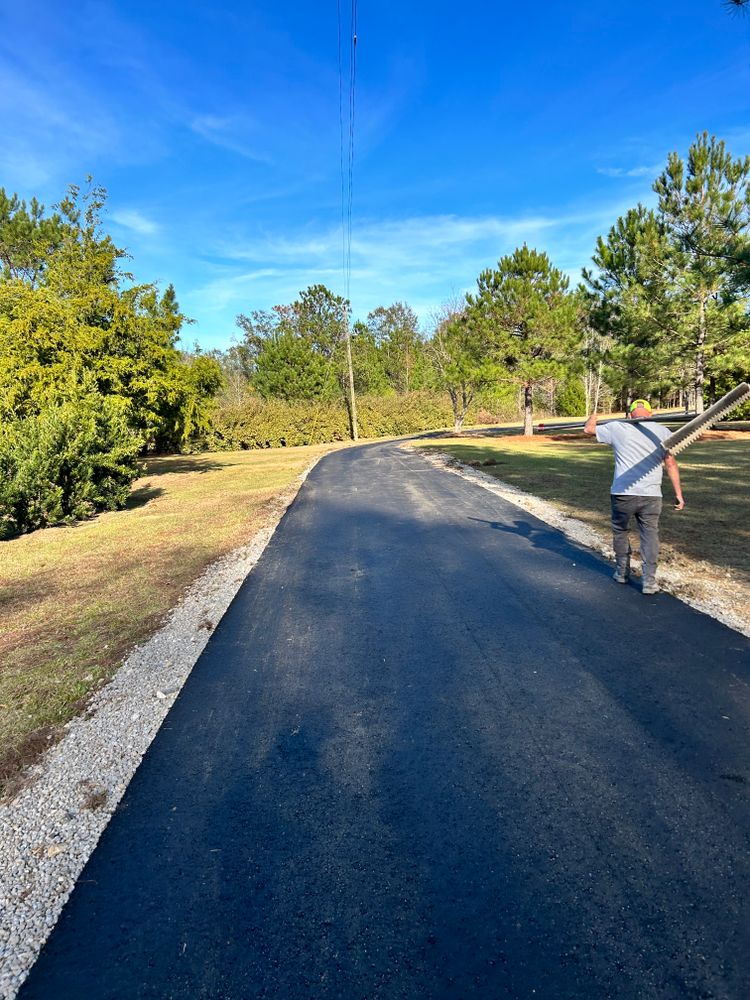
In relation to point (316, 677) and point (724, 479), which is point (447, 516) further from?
point (724, 479)

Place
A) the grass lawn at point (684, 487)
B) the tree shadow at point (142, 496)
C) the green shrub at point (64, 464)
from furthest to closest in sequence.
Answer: the tree shadow at point (142, 496) → the green shrub at point (64, 464) → the grass lawn at point (684, 487)

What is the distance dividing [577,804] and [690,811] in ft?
1.55

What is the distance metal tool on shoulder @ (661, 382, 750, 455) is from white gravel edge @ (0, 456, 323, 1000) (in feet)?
15.2

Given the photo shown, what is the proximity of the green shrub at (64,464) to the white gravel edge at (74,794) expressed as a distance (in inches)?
253

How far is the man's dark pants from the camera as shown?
16.1 feet

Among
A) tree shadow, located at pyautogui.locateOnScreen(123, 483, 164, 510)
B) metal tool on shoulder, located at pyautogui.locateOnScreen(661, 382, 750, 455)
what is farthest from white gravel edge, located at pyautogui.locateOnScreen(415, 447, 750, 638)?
tree shadow, located at pyautogui.locateOnScreen(123, 483, 164, 510)

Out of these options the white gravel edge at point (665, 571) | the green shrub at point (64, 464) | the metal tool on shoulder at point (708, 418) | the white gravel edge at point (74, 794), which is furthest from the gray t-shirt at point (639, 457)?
the green shrub at point (64, 464)

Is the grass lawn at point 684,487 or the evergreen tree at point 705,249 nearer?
the grass lawn at point 684,487

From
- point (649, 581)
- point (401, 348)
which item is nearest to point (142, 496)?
point (649, 581)

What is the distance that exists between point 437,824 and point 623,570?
12.4 feet

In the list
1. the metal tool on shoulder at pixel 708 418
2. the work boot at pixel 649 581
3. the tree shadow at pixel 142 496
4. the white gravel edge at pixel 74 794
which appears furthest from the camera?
the tree shadow at pixel 142 496

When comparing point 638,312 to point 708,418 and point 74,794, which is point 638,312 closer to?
point 708,418

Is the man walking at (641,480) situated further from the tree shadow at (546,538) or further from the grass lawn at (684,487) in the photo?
the grass lawn at (684,487)

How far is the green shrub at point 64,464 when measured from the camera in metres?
8.89
